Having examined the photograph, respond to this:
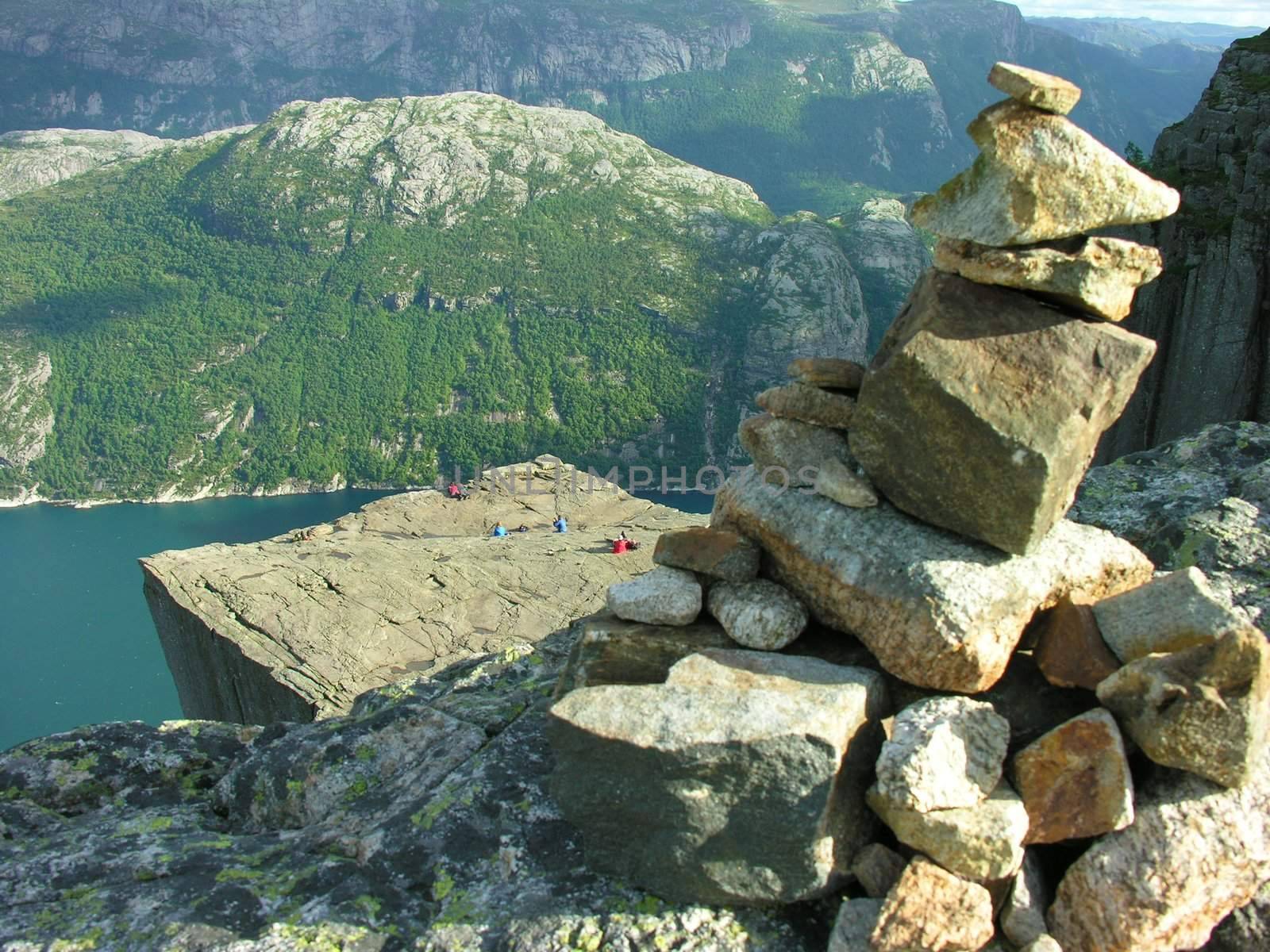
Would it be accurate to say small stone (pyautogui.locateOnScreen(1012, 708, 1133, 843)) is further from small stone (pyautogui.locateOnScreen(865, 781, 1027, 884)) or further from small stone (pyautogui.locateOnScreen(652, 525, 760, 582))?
small stone (pyautogui.locateOnScreen(652, 525, 760, 582))

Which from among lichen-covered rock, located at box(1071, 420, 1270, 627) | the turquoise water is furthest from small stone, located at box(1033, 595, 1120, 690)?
the turquoise water

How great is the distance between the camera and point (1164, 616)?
5.37 metres

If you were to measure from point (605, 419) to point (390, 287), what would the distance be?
47.7 metres

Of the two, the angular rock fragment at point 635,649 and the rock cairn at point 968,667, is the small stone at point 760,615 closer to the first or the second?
the rock cairn at point 968,667

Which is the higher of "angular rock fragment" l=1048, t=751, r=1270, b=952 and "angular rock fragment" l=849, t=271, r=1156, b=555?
"angular rock fragment" l=849, t=271, r=1156, b=555

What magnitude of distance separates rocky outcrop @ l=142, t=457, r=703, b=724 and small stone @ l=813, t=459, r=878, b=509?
50.3 feet

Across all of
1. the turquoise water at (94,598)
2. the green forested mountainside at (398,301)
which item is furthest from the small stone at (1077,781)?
the green forested mountainside at (398,301)

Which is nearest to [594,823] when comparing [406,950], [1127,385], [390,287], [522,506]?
[406,950]

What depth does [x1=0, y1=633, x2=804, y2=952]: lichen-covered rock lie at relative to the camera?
5.21 m

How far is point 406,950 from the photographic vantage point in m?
5.18

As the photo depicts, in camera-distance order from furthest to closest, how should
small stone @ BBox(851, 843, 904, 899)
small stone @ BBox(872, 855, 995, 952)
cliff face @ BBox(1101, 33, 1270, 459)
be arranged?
cliff face @ BBox(1101, 33, 1270, 459)
small stone @ BBox(851, 843, 904, 899)
small stone @ BBox(872, 855, 995, 952)

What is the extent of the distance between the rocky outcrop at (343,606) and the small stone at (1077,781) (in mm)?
16517

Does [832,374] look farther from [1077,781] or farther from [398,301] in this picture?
[398,301]

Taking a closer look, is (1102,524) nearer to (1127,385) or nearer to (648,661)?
(1127,385)
